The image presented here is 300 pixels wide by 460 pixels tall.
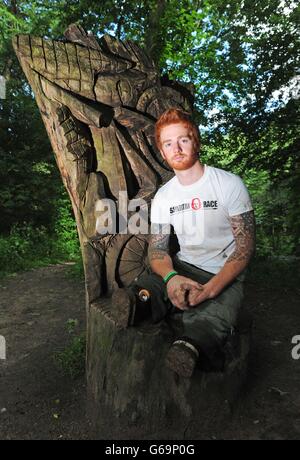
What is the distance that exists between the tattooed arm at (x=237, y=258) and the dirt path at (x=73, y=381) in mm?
828

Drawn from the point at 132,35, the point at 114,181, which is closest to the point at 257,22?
the point at 132,35

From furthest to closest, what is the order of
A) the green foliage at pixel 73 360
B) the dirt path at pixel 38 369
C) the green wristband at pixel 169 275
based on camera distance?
the green foliage at pixel 73 360
the dirt path at pixel 38 369
the green wristband at pixel 169 275

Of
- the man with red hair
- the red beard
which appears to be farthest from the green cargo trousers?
the red beard

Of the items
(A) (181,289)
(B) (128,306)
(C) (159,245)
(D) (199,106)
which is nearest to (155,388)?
(B) (128,306)

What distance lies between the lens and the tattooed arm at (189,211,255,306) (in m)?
1.96

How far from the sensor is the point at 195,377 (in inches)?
81.7

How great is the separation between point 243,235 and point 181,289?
1.47 ft

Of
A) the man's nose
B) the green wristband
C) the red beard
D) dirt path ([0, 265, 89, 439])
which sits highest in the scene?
the man's nose

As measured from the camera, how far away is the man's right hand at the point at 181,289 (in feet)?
6.43

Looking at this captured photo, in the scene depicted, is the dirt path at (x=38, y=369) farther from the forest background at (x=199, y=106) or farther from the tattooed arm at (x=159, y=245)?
the forest background at (x=199, y=106)

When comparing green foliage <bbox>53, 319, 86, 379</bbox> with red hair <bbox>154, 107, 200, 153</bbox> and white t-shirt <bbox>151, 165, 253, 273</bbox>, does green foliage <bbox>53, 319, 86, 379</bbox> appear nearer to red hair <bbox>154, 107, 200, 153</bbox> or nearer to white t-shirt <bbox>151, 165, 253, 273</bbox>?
white t-shirt <bbox>151, 165, 253, 273</bbox>

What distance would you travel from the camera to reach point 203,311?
1.92 meters

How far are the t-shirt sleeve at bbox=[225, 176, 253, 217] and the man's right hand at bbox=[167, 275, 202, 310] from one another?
17.2 inches

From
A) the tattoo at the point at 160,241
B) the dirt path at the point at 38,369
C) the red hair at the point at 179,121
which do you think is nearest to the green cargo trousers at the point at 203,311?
the tattoo at the point at 160,241
